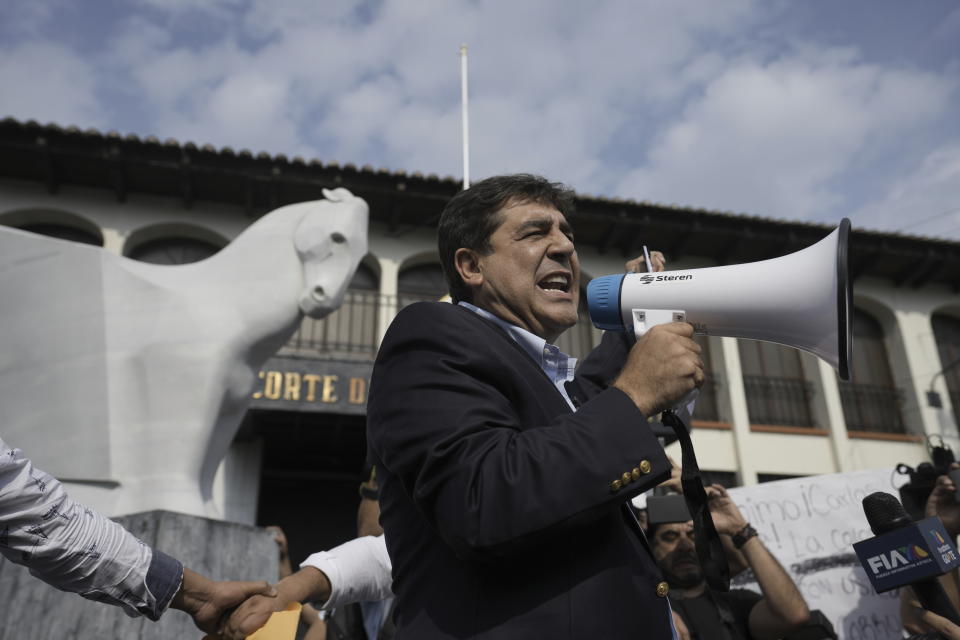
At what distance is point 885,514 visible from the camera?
7.21 feet

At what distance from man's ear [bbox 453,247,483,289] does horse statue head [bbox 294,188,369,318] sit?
2669mm

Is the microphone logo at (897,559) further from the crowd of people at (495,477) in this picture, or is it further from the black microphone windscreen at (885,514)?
the crowd of people at (495,477)

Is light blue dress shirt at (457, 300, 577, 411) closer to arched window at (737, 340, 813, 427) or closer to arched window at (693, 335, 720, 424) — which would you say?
arched window at (693, 335, 720, 424)

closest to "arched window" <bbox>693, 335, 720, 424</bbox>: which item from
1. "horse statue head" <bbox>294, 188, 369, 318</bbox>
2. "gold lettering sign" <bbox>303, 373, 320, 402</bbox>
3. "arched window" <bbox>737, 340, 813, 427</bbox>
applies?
"arched window" <bbox>737, 340, 813, 427</bbox>

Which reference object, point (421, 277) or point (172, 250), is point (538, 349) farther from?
point (172, 250)

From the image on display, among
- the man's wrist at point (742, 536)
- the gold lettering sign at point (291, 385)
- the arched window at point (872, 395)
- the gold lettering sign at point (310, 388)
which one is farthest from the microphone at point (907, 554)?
the arched window at point (872, 395)

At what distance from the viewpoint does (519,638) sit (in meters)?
1.08

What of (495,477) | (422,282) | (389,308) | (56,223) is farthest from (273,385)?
(495,477)

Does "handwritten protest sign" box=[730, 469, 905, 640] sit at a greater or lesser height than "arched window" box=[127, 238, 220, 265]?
lesser

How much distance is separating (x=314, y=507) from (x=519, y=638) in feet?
39.8

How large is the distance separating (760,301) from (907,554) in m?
1.09

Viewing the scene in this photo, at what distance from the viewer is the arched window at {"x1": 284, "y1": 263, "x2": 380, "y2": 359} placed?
1181 cm

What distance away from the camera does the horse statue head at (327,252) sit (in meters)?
4.24

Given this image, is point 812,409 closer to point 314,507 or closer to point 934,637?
point 314,507
